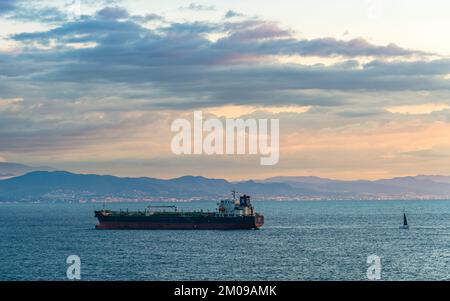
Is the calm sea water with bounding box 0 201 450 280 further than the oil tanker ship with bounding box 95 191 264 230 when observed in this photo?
No

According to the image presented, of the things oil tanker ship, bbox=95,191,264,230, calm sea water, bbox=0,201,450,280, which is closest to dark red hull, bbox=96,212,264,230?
oil tanker ship, bbox=95,191,264,230

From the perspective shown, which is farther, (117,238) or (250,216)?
(250,216)

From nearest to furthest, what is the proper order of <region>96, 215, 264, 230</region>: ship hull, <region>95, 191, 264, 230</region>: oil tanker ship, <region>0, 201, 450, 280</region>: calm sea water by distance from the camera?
<region>0, 201, 450, 280</region>: calm sea water < <region>96, 215, 264, 230</region>: ship hull < <region>95, 191, 264, 230</region>: oil tanker ship

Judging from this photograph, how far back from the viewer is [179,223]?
14750cm

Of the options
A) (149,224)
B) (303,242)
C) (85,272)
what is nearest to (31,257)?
(85,272)

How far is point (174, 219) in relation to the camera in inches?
5832

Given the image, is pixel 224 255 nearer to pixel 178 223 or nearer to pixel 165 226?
pixel 178 223

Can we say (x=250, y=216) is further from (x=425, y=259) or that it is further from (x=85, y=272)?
(x=85, y=272)

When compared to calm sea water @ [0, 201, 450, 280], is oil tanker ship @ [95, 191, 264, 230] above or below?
above

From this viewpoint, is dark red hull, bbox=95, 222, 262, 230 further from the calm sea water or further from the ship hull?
the calm sea water

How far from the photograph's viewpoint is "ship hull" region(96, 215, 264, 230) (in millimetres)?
145000

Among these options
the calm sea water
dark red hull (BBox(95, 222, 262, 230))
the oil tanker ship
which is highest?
the oil tanker ship
